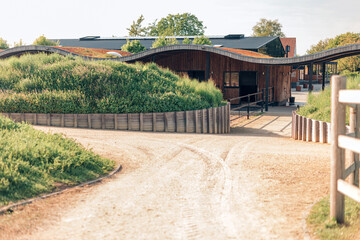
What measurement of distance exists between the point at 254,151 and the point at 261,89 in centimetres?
2040

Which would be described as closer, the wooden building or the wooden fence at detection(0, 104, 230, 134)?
the wooden fence at detection(0, 104, 230, 134)

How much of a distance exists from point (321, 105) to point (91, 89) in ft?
31.8

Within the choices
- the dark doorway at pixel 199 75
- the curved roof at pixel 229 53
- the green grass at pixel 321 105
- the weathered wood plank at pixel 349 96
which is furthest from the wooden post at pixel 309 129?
the dark doorway at pixel 199 75

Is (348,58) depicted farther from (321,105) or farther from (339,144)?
(339,144)

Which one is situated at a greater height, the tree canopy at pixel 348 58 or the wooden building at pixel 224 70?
the tree canopy at pixel 348 58

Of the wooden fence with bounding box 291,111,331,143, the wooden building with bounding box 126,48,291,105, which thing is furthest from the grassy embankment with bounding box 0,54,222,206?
the wooden building with bounding box 126,48,291,105

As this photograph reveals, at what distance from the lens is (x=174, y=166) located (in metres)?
9.01

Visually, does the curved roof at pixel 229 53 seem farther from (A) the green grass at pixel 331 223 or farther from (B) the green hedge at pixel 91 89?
(A) the green grass at pixel 331 223

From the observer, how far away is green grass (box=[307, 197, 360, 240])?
5.05 m

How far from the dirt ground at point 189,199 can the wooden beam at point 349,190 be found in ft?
2.54

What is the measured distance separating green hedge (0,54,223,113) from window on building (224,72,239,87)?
1139 cm

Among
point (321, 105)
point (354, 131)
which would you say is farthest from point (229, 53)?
point (354, 131)

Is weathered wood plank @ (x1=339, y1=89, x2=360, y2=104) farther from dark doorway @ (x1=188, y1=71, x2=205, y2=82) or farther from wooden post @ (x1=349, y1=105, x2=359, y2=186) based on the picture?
dark doorway @ (x1=188, y1=71, x2=205, y2=82)

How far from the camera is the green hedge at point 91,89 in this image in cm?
1634
